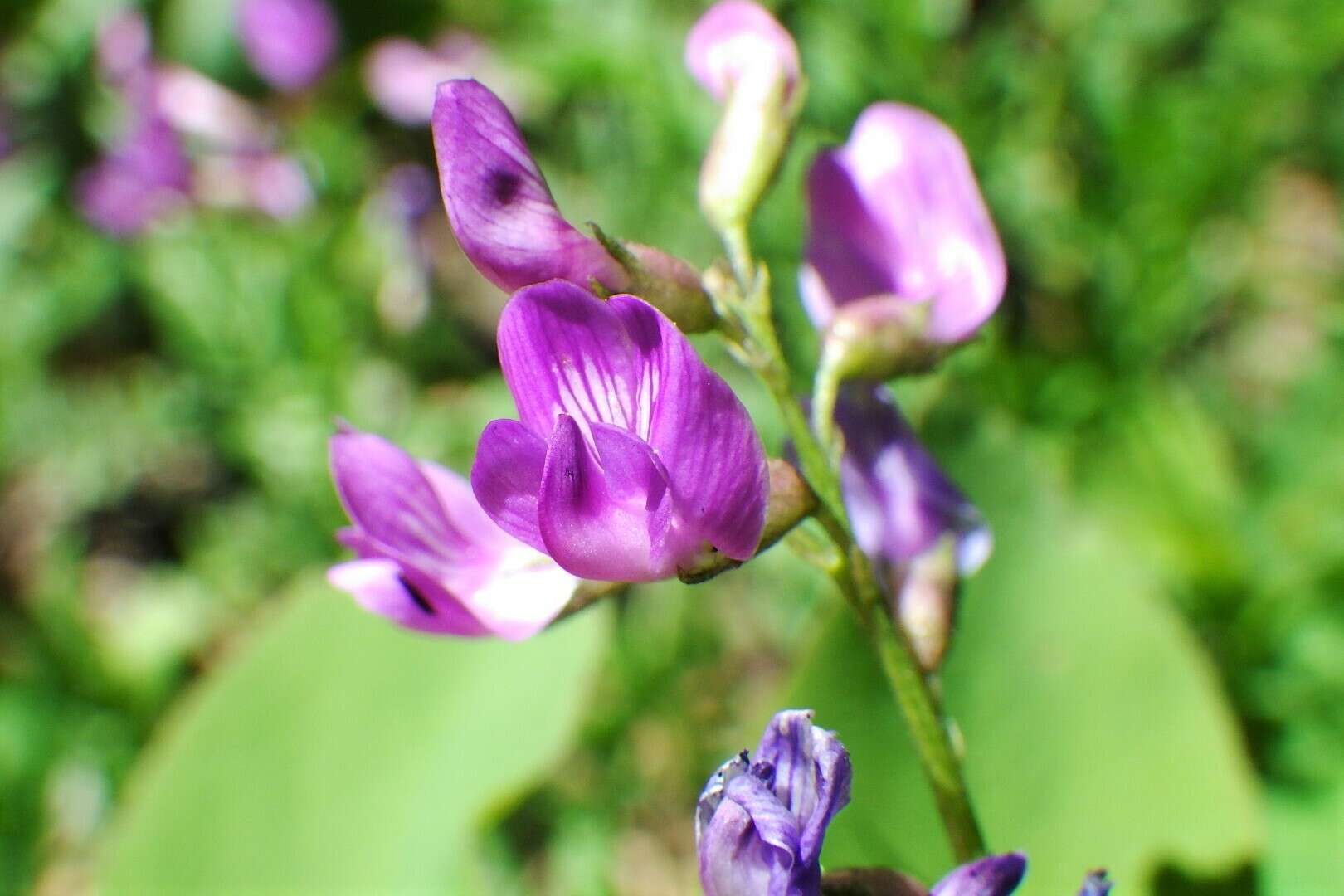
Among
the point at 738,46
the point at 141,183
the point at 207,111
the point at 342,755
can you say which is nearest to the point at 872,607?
the point at 738,46

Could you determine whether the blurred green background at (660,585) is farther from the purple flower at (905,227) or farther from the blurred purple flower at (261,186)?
the purple flower at (905,227)

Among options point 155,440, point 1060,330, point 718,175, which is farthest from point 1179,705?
point 155,440

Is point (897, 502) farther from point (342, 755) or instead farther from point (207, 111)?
point (207, 111)

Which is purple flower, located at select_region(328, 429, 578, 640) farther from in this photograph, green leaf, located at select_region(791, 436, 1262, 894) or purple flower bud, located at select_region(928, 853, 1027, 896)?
green leaf, located at select_region(791, 436, 1262, 894)

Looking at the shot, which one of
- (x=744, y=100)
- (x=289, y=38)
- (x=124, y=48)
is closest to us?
(x=744, y=100)

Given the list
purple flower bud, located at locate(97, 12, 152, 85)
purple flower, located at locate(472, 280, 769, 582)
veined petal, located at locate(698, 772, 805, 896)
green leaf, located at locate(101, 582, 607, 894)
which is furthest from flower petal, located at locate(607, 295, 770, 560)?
purple flower bud, located at locate(97, 12, 152, 85)

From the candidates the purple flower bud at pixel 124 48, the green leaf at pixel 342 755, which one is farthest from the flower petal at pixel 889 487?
the purple flower bud at pixel 124 48
